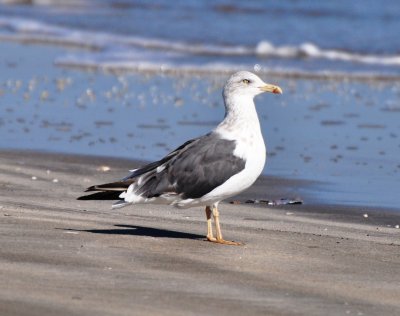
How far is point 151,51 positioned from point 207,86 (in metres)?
6.06

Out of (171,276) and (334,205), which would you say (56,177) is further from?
(171,276)

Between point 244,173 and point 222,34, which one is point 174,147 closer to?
point 244,173

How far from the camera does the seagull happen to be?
7.25 m

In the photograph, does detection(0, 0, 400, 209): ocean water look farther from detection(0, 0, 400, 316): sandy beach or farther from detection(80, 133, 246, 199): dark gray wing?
detection(80, 133, 246, 199): dark gray wing

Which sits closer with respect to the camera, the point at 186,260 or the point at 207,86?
the point at 186,260

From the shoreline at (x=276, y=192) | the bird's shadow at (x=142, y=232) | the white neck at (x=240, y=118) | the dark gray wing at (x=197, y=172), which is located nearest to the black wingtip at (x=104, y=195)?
the dark gray wing at (x=197, y=172)

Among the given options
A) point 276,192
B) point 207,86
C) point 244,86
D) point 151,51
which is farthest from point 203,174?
point 151,51

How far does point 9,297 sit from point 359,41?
799 inches

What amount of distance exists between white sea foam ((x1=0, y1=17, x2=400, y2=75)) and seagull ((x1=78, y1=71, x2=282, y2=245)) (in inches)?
492

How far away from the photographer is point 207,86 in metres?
17.2

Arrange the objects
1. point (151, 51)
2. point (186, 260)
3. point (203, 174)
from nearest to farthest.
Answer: point (186, 260), point (203, 174), point (151, 51)

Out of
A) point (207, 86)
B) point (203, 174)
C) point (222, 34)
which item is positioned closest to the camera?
point (203, 174)

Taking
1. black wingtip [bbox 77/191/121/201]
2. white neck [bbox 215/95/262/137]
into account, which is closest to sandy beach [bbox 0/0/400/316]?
black wingtip [bbox 77/191/121/201]

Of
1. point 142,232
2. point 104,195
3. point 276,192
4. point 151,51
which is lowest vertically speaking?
point 276,192
